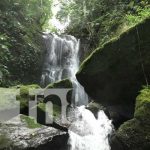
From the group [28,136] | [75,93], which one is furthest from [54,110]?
[75,93]

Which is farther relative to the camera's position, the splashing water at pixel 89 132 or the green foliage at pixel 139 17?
the green foliage at pixel 139 17

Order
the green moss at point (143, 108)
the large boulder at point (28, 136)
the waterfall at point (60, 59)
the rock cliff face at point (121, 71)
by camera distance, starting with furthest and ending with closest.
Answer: the waterfall at point (60, 59), the rock cliff face at point (121, 71), the large boulder at point (28, 136), the green moss at point (143, 108)

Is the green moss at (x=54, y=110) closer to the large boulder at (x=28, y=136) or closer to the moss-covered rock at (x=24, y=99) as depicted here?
the moss-covered rock at (x=24, y=99)

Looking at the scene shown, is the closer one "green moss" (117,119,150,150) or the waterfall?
"green moss" (117,119,150,150)

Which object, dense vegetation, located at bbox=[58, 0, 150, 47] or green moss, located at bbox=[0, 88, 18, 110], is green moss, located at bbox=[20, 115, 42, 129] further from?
dense vegetation, located at bbox=[58, 0, 150, 47]

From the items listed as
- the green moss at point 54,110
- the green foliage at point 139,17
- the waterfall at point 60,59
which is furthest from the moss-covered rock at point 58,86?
the waterfall at point 60,59

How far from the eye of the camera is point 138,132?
511 cm

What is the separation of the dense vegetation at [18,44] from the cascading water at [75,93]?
2.46 feet

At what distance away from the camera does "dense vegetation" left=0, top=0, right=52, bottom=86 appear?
11.7 m

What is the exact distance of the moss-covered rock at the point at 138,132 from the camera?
197 inches

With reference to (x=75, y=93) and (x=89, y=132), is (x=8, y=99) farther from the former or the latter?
(x=75, y=93)

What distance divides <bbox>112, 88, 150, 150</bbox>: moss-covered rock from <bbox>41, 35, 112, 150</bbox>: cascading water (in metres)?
1.65

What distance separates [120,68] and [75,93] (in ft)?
19.2

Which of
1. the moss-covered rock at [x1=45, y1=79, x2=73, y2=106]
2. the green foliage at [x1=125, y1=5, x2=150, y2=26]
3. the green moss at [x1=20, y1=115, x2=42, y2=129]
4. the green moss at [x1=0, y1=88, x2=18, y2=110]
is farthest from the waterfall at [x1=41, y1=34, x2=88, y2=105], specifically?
the green moss at [x1=20, y1=115, x2=42, y2=129]
